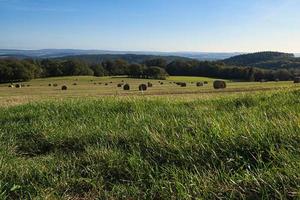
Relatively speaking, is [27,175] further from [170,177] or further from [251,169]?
[251,169]

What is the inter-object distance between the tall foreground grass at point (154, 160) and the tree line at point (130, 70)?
78806 millimetres

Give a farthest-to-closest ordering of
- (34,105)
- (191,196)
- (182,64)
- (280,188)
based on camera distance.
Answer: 1. (182,64)
2. (34,105)
3. (191,196)
4. (280,188)

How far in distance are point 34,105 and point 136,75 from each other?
82.6 meters

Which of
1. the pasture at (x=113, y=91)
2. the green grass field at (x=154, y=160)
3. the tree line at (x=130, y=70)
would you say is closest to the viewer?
the green grass field at (x=154, y=160)

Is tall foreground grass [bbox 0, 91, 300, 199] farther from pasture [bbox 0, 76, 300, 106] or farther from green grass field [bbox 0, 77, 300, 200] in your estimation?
pasture [bbox 0, 76, 300, 106]

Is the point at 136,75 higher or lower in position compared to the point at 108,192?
lower

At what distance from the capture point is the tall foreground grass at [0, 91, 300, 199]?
3.53 meters

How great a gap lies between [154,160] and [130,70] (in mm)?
92212

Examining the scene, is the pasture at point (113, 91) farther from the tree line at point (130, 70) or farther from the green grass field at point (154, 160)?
the tree line at point (130, 70)

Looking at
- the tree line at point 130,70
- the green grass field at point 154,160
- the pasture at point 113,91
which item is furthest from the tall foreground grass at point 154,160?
the tree line at point 130,70

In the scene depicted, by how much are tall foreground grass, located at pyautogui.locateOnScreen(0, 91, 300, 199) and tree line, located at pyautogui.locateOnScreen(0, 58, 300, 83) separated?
259 ft

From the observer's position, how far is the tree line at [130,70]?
83188 millimetres

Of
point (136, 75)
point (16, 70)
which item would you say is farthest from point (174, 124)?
point (136, 75)

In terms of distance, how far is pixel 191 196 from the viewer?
3.42 meters
